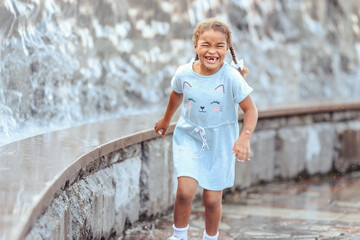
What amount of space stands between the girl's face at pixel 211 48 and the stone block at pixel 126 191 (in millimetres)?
917

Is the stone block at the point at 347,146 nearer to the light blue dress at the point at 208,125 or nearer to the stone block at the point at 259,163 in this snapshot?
the stone block at the point at 259,163

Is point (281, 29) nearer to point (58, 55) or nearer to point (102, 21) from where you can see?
point (102, 21)

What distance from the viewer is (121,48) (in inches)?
213

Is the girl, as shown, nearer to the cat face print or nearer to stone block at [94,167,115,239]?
the cat face print

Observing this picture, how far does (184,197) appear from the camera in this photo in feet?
11.7

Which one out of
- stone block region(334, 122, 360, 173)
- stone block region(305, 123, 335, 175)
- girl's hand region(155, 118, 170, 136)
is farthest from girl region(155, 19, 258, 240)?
stone block region(334, 122, 360, 173)

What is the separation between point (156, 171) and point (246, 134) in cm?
136

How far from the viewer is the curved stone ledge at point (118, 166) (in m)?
→ 2.63

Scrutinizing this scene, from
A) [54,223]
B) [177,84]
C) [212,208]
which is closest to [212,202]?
[212,208]

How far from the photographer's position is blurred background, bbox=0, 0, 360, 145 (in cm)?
410

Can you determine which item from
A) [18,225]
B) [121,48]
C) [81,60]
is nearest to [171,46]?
[121,48]

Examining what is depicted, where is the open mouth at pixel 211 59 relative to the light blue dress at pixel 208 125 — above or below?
above

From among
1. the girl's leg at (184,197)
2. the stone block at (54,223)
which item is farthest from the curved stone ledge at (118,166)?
the girl's leg at (184,197)

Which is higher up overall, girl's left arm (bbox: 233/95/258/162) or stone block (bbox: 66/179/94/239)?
girl's left arm (bbox: 233/95/258/162)
